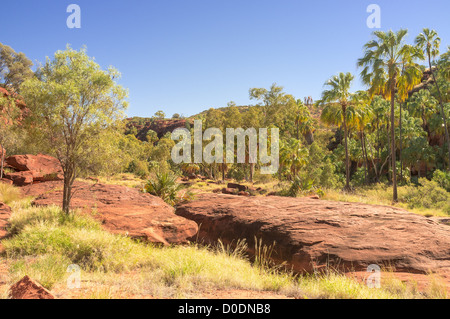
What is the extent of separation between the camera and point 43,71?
9.21 meters

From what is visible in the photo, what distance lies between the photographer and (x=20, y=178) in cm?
1647

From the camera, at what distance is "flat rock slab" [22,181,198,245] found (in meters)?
8.23

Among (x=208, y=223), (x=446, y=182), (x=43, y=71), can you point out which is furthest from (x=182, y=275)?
(x=446, y=182)

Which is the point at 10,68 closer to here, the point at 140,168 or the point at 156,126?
the point at 140,168

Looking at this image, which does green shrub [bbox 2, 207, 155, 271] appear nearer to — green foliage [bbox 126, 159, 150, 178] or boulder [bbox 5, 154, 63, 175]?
boulder [bbox 5, 154, 63, 175]

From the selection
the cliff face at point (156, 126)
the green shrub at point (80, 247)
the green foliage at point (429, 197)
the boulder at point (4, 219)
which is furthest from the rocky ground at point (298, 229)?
the cliff face at point (156, 126)

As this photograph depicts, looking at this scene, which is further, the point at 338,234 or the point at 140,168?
the point at 140,168

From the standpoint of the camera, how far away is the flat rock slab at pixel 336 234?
5.67 meters

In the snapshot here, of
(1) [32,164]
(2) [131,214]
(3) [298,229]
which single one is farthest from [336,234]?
(1) [32,164]

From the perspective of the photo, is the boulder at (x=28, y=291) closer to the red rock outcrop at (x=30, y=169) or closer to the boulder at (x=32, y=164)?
the red rock outcrop at (x=30, y=169)

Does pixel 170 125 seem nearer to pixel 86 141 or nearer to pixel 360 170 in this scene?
pixel 360 170

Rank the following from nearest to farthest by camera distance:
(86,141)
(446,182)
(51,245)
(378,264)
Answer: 1. (378,264)
2. (51,245)
3. (86,141)
4. (446,182)

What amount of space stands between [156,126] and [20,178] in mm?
89584

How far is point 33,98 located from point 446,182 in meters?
26.1
